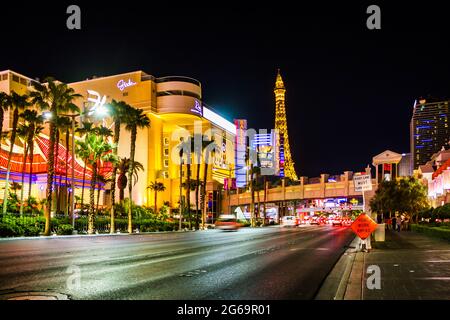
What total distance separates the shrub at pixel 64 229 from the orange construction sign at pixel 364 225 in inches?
1029

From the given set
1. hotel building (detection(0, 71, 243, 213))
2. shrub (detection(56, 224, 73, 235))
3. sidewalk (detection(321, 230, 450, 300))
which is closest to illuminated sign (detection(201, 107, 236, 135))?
hotel building (detection(0, 71, 243, 213))

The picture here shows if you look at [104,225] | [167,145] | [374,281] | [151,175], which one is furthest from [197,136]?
[374,281]

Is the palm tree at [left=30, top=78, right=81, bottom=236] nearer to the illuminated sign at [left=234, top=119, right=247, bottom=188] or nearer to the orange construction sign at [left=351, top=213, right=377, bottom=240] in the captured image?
the orange construction sign at [left=351, top=213, right=377, bottom=240]

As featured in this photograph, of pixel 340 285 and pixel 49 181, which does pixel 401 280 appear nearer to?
pixel 340 285

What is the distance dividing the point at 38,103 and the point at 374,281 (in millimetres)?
39305

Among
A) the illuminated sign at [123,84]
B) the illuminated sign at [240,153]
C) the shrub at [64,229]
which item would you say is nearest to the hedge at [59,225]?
the shrub at [64,229]

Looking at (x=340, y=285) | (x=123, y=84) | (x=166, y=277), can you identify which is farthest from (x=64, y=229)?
(x=123, y=84)

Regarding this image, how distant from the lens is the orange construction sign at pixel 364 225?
56.1 feet

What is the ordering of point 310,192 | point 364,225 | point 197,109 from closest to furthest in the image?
1. point 364,225
2. point 310,192
3. point 197,109

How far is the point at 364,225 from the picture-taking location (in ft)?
56.7

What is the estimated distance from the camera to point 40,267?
12273mm

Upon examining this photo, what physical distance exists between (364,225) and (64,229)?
26.5 m

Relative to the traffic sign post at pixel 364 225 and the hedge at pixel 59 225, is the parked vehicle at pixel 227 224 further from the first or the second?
the traffic sign post at pixel 364 225

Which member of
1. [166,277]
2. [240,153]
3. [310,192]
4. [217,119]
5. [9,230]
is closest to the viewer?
[166,277]
